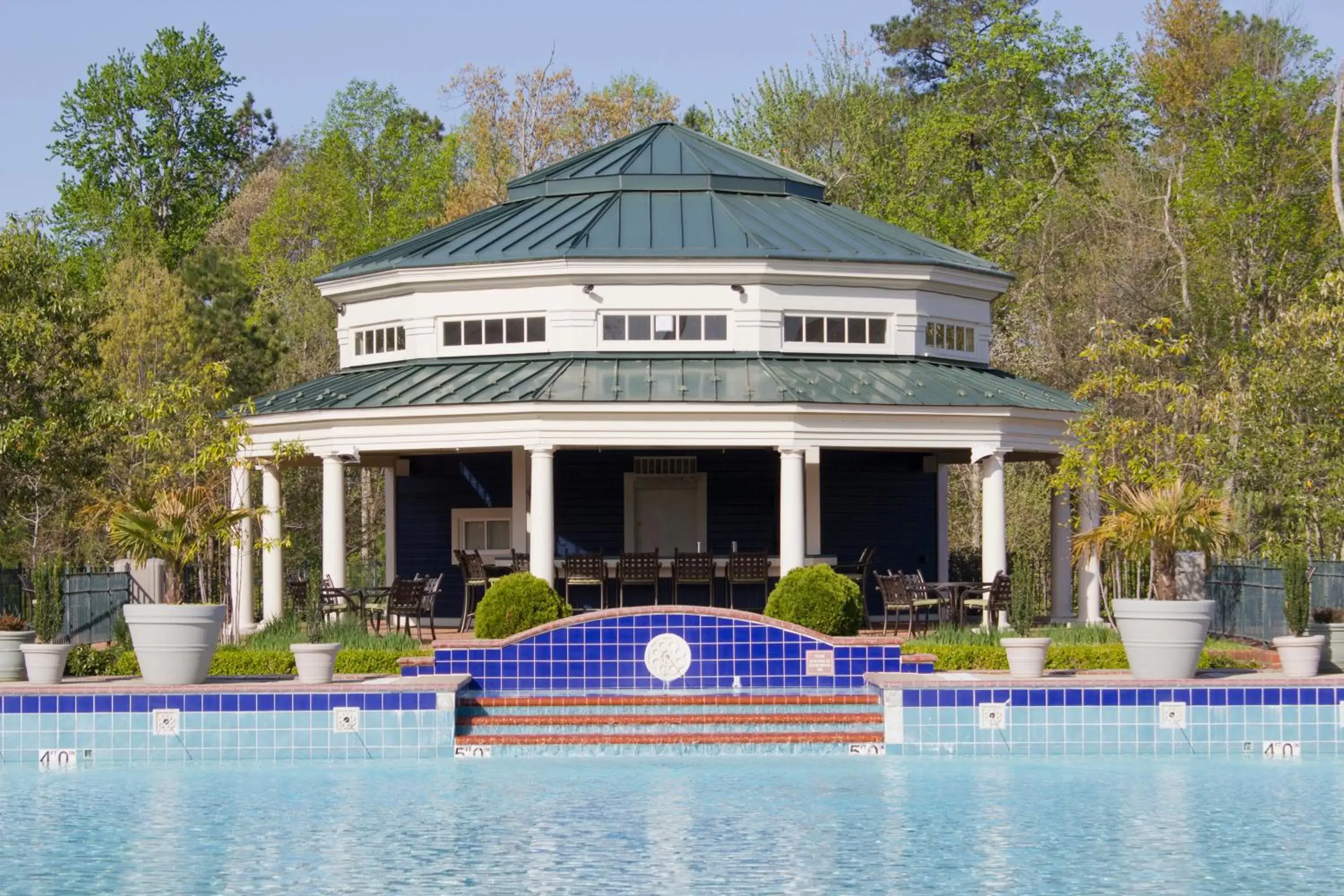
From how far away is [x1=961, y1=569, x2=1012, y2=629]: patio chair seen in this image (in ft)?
81.5

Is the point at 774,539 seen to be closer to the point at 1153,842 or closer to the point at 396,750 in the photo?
the point at 396,750

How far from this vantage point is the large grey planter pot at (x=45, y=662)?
19.9 m

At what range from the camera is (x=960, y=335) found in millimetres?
30578

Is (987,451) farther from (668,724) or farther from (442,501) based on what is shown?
(668,724)

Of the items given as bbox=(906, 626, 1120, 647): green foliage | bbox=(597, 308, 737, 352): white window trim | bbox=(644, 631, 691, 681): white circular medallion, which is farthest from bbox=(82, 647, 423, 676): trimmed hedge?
bbox=(597, 308, 737, 352): white window trim

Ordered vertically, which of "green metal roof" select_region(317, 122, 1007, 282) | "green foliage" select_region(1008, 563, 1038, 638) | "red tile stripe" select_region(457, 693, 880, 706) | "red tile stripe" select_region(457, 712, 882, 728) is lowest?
"red tile stripe" select_region(457, 712, 882, 728)

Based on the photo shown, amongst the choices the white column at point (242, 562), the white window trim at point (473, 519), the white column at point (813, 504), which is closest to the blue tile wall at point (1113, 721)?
the white column at point (813, 504)

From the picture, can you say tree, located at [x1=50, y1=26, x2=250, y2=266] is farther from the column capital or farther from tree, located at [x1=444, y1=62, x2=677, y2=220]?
the column capital

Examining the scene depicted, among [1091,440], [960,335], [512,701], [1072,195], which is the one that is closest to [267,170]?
[1072,195]

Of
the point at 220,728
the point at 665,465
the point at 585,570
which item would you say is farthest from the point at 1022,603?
the point at 220,728

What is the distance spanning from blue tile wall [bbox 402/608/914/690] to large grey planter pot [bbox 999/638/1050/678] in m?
1.27

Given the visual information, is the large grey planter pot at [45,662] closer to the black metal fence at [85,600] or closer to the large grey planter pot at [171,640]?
the large grey planter pot at [171,640]

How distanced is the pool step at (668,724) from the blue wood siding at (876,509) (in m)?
9.75

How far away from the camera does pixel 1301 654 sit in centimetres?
2000
